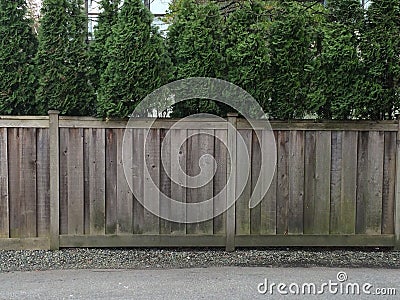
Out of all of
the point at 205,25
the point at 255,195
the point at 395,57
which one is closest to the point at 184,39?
the point at 205,25

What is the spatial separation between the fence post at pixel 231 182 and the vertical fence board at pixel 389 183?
1632 millimetres

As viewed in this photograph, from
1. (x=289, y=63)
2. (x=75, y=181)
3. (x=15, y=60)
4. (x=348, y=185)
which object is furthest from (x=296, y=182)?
(x=15, y=60)

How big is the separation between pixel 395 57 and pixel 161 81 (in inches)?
96.5

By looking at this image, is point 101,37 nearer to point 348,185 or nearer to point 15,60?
point 15,60

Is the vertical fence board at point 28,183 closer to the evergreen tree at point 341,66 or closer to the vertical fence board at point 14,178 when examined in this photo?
the vertical fence board at point 14,178

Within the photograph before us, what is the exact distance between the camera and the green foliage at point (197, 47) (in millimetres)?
5047

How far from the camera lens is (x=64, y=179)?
5113mm

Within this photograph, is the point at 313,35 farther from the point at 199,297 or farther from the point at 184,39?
the point at 199,297

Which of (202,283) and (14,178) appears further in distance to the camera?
(14,178)

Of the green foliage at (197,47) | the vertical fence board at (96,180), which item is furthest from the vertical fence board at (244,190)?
the vertical fence board at (96,180)

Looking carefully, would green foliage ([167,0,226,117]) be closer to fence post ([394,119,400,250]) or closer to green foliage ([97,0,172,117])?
green foliage ([97,0,172,117])

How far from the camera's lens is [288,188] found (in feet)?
17.0

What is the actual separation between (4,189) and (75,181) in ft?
2.45

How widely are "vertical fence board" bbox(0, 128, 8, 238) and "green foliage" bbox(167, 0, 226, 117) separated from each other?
5.97 feet
